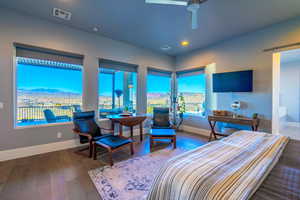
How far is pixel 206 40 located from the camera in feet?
12.2

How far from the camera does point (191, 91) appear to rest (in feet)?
16.1

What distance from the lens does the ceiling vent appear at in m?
2.51

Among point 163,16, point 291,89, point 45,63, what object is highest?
point 163,16

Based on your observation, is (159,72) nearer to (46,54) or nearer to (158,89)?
(158,89)

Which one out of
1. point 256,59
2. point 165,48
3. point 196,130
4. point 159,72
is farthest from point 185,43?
point 196,130

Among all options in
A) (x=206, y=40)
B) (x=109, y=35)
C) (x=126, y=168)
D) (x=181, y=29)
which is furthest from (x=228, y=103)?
(x=109, y=35)

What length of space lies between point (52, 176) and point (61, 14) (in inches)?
112

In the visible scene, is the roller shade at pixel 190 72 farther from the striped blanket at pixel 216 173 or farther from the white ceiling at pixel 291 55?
the striped blanket at pixel 216 173

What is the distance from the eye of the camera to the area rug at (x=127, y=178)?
65.7 inches

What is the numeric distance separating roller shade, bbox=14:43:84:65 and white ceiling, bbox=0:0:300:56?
631 mm

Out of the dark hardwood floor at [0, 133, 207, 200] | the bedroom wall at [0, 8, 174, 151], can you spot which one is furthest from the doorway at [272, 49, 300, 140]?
the bedroom wall at [0, 8, 174, 151]

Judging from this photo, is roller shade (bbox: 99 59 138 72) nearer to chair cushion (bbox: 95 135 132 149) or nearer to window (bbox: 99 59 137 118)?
window (bbox: 99 59 137 118)

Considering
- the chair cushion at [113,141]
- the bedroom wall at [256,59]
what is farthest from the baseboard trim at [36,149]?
the bedroom wall at [256,59]

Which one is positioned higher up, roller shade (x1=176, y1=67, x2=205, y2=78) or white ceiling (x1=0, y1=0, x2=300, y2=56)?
white ceiling (x1=0, y1=0, x2=300, y2=56)
